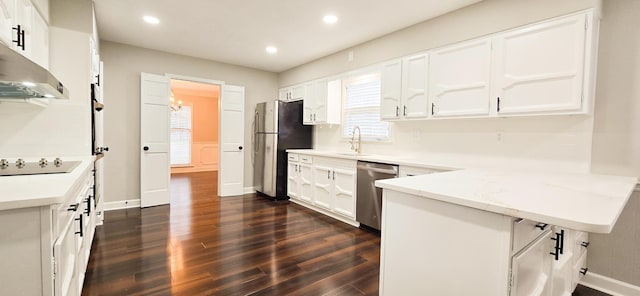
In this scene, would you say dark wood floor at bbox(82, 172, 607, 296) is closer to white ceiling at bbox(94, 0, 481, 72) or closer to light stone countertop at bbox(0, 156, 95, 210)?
light stone countertop at bbox(0, 156, 95, 210)

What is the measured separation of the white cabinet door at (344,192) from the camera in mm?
3555

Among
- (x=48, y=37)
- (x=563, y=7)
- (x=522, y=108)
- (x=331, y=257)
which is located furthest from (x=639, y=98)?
(x=48, y=37)

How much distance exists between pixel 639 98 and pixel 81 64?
4.71 m

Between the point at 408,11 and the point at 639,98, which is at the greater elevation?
the point at 408,11

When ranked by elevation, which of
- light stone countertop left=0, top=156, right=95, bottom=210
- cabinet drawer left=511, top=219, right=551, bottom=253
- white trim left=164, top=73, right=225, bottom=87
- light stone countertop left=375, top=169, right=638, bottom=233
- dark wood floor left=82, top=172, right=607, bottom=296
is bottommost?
dark wood floor left=82, top=172, right=607, bottom=296

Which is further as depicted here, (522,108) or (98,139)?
(98,139)

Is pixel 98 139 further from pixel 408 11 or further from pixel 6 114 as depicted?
pixel 408 11

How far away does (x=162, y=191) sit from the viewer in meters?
4.43

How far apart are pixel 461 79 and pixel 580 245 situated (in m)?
1.63

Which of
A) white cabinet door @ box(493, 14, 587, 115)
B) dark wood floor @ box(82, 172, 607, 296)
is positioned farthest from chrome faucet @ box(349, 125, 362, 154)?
white cabinet door @ box(493, 14, 587, 115)

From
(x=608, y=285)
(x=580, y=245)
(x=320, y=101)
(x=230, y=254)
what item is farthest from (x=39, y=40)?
(x=608, y=285)

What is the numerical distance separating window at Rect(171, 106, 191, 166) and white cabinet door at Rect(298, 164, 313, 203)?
532 cm

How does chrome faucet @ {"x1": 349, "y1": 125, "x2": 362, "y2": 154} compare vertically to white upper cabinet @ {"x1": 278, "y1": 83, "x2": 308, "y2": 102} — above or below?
below

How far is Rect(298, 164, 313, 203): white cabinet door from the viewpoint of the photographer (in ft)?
14.0
